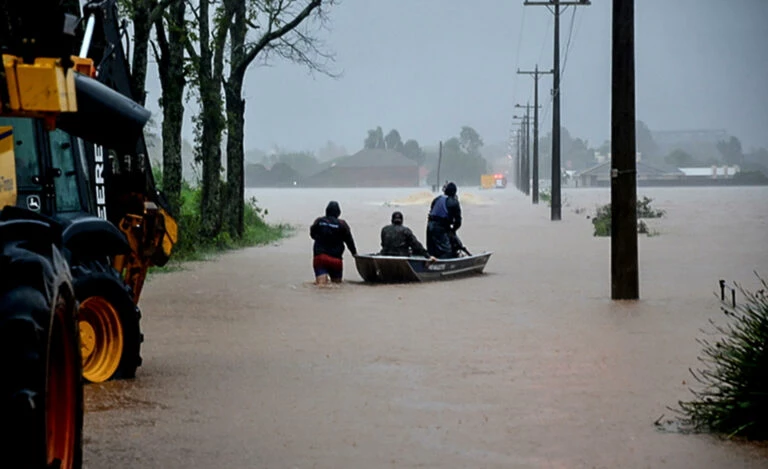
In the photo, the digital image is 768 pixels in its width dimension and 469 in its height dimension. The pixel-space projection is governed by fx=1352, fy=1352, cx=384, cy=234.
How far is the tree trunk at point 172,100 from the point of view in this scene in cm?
3036

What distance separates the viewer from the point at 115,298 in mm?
11109

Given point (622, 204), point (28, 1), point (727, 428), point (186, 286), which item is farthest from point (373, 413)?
point (186, 286)

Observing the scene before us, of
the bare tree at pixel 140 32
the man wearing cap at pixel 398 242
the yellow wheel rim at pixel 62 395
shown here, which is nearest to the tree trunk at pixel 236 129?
the bare tree at pixel 140 32

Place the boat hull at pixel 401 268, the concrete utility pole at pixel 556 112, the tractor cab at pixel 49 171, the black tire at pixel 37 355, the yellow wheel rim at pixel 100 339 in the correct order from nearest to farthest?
the black tire at pixel 37 355, the tractor cab at pixel 49 171, the yellow wheel rim at pixel 100 339, the boat hull at pixel 401 268, the concrete utility pole at pixel 556 112

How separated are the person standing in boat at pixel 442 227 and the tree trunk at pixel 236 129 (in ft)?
42.6

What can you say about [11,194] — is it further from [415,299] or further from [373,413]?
[415,299]

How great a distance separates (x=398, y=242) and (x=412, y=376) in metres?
11.1

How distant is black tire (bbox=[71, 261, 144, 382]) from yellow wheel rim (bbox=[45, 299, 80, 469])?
14.1 feet

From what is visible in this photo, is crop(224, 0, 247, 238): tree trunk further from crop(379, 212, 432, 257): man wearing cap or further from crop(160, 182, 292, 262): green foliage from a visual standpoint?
crop(379, 212, 432, 257): man wearing cap

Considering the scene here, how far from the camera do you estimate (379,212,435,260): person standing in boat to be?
2344 centimetres

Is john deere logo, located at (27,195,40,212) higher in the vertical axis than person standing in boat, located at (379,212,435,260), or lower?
higher

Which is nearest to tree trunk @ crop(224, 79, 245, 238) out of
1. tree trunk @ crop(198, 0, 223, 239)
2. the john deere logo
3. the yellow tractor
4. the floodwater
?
tree trunk @ crop(198, 0, 223, 239)

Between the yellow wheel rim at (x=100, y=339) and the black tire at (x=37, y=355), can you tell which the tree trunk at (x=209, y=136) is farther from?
the black tire at (x=37, y=355)

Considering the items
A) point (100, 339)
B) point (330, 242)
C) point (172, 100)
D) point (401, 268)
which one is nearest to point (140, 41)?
point (172, 100)
